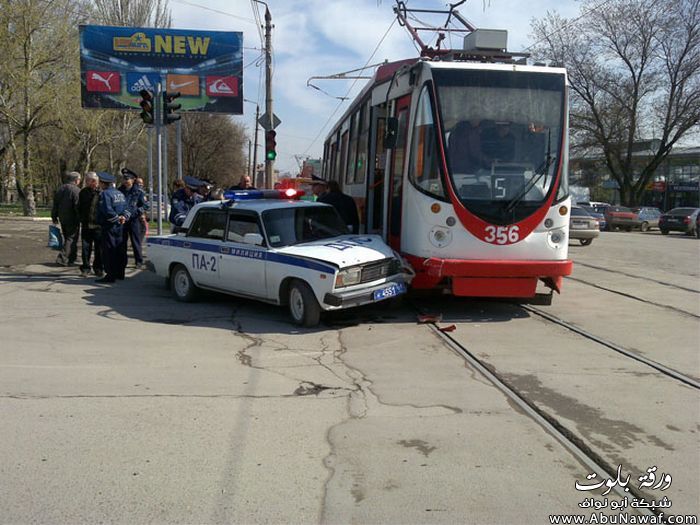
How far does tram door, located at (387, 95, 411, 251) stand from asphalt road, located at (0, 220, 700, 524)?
3.89 feet

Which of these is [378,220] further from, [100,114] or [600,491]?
[100,114]

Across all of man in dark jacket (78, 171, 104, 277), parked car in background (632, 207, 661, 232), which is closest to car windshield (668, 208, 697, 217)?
parked car in background (632, 207, 661, 232)

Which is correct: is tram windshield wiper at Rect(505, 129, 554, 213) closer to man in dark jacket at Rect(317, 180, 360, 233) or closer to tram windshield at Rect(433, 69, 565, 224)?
tram windshield at Rect(433, 69, 565, 224)

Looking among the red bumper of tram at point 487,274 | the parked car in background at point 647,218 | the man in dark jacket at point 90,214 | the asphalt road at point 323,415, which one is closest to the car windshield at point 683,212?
the parked car in background at point 647,218

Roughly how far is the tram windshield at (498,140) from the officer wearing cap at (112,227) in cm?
611

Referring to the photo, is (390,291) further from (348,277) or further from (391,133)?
(391,133)

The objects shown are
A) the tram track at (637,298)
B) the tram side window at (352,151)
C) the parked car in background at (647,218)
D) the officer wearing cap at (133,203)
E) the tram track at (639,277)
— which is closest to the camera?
the tram track at (637,298)

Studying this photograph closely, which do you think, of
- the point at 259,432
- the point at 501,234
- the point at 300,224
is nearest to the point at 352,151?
the point at 300,224

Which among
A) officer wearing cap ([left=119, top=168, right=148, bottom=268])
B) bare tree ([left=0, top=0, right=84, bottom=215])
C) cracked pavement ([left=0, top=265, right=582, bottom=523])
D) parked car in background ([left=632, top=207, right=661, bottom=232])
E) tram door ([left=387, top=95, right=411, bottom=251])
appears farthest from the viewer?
parked car in background ([left=632, top=207, right=661, bottom=232])

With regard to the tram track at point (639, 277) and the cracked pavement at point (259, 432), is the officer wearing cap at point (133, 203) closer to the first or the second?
the cracked pavement at point (259, 432)

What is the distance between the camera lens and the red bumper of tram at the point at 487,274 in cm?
827

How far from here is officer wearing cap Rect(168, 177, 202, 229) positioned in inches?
515

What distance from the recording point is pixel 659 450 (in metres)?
4.33

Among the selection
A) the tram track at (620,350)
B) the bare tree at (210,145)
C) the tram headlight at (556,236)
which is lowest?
the tram track at (620,350)
